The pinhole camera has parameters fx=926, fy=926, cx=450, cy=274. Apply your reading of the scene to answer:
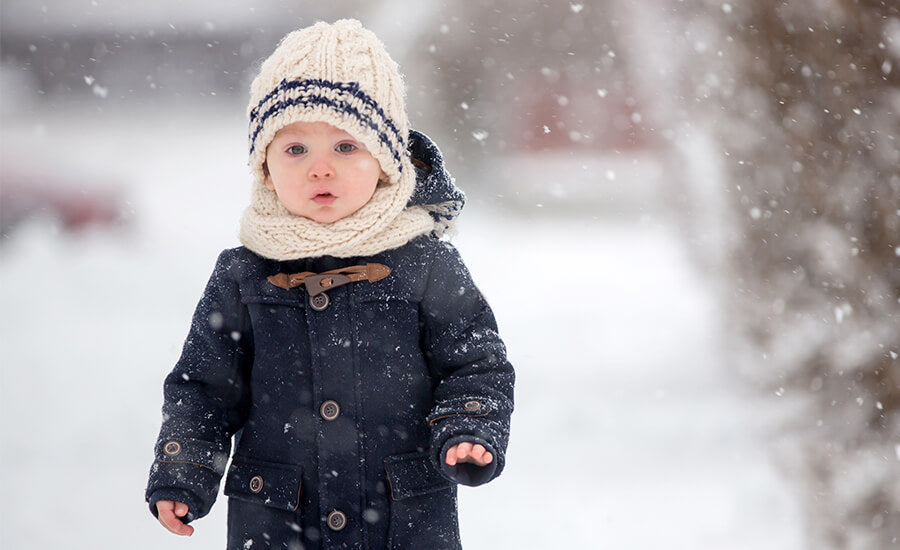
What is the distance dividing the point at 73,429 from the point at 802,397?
10.3ft

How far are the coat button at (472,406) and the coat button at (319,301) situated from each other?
31cm

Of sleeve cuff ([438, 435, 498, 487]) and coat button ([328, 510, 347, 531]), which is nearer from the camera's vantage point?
sleeve cuff ([438, 435, 498, 487])

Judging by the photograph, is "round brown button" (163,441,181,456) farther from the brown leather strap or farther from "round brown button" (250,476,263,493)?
the brown leather strap

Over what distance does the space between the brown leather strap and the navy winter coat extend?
14 millimetres

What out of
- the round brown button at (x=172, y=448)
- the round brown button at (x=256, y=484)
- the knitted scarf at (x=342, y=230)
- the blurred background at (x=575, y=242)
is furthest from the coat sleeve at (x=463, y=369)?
the blurred background at (x=575, y=242)

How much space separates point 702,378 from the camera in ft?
18.2

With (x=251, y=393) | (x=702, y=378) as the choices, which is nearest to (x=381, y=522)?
(x=251, y=393)

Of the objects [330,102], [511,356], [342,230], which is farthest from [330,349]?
[511,356]

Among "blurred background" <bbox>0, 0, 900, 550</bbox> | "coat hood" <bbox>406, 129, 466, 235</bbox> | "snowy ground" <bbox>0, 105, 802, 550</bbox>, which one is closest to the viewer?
Result: "coat hood" <bbox>406, 129, 466, 235</bbox>

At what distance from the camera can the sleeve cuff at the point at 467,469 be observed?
1.52 meters

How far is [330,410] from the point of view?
1645 mm

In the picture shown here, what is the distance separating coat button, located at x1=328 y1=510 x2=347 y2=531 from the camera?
1625 mm

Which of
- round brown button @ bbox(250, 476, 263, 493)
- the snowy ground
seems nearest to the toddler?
round brown button @ bbox(250, 476, 263, 493)

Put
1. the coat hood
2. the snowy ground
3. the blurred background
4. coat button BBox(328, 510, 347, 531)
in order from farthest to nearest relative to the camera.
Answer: the snowy ground
the blurred background
the coat hood
coat button BBox(328, 510, 347, 531)
